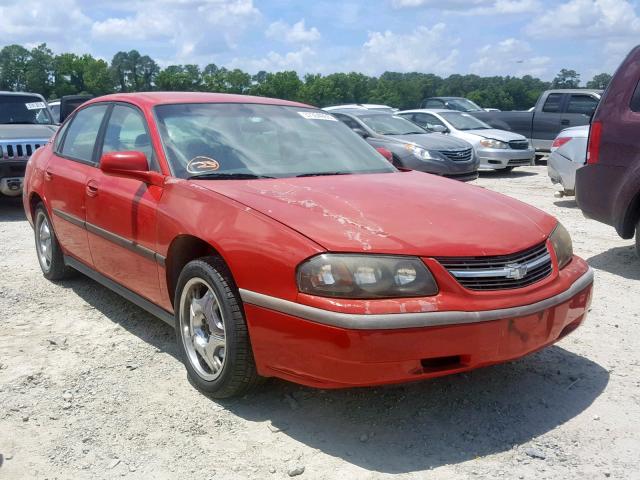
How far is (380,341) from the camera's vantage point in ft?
8.98

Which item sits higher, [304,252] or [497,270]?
[304,252]

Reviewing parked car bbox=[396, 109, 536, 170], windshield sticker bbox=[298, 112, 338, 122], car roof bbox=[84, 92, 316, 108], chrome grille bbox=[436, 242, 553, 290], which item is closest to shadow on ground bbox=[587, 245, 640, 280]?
windshield sticker bbox=[298, 112, 338, 122]

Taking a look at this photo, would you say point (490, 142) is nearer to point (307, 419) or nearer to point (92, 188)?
point (92, 188)

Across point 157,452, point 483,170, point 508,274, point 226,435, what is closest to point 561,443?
point 508,274

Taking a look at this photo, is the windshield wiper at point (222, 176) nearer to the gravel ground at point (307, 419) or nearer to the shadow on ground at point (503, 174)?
the gravel ground at point (307, 419)

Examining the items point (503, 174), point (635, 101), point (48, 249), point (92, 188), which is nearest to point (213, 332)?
point (92, 188)

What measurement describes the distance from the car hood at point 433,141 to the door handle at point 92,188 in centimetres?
803

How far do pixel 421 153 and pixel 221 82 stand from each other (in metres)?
41.0

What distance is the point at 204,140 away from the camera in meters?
3.96

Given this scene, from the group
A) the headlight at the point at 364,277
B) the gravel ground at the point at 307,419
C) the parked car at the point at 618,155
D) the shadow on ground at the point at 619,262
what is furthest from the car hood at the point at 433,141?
the headlight at the point at 364,277

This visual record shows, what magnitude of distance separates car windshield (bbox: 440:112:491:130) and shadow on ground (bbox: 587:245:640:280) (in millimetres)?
8500

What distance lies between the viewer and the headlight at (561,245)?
11.3ft

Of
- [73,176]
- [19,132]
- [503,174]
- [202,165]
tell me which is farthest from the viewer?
[503,174]

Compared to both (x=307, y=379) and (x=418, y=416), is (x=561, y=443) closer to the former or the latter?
(x=418, y=416)
